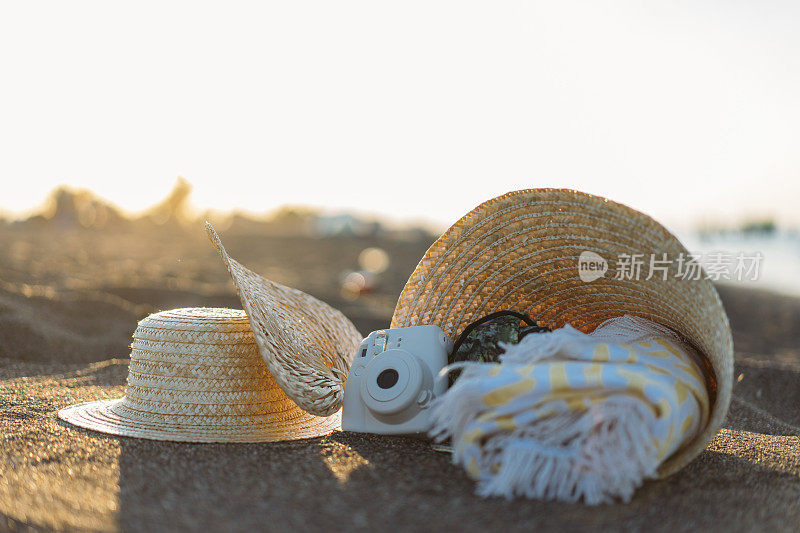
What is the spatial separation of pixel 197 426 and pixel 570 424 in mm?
1347

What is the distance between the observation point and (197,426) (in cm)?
240

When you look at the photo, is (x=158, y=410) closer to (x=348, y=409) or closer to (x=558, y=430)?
(x=348, y=409)

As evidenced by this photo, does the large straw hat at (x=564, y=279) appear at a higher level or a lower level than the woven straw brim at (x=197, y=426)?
higher

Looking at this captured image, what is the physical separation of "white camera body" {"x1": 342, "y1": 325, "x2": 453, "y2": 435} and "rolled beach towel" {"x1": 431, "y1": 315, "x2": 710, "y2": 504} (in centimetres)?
39

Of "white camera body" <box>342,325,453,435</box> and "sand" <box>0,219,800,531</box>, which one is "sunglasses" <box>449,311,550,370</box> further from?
"sand" <box>0,219,800,531</box>

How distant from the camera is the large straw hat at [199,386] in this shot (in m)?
2.42

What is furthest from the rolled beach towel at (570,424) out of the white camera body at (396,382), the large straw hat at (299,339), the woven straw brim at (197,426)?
the woven straw brim at (197,426)

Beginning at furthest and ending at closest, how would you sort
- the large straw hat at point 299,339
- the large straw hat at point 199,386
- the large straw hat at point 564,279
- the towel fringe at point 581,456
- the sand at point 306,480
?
the large straw hat at point 199,386 → the large straw hat at point 299,339 → the large straw hat at point 564,279 → the towel fringe at point 581,456 → the sand at point 306,480

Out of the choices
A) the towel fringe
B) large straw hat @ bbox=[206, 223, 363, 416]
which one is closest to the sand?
the towel fringe

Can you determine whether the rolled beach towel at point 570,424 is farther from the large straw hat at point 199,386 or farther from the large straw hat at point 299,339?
the large straw hat at point 199,386

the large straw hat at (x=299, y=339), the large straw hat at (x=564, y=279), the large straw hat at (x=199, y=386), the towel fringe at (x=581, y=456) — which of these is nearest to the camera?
the towel fringe at (x=581, y=456)

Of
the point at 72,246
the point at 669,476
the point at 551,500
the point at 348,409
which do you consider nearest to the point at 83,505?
the point at 348,409

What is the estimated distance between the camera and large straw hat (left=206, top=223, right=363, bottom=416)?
231cm

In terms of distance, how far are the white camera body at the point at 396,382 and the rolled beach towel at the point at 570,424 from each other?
0.39m
